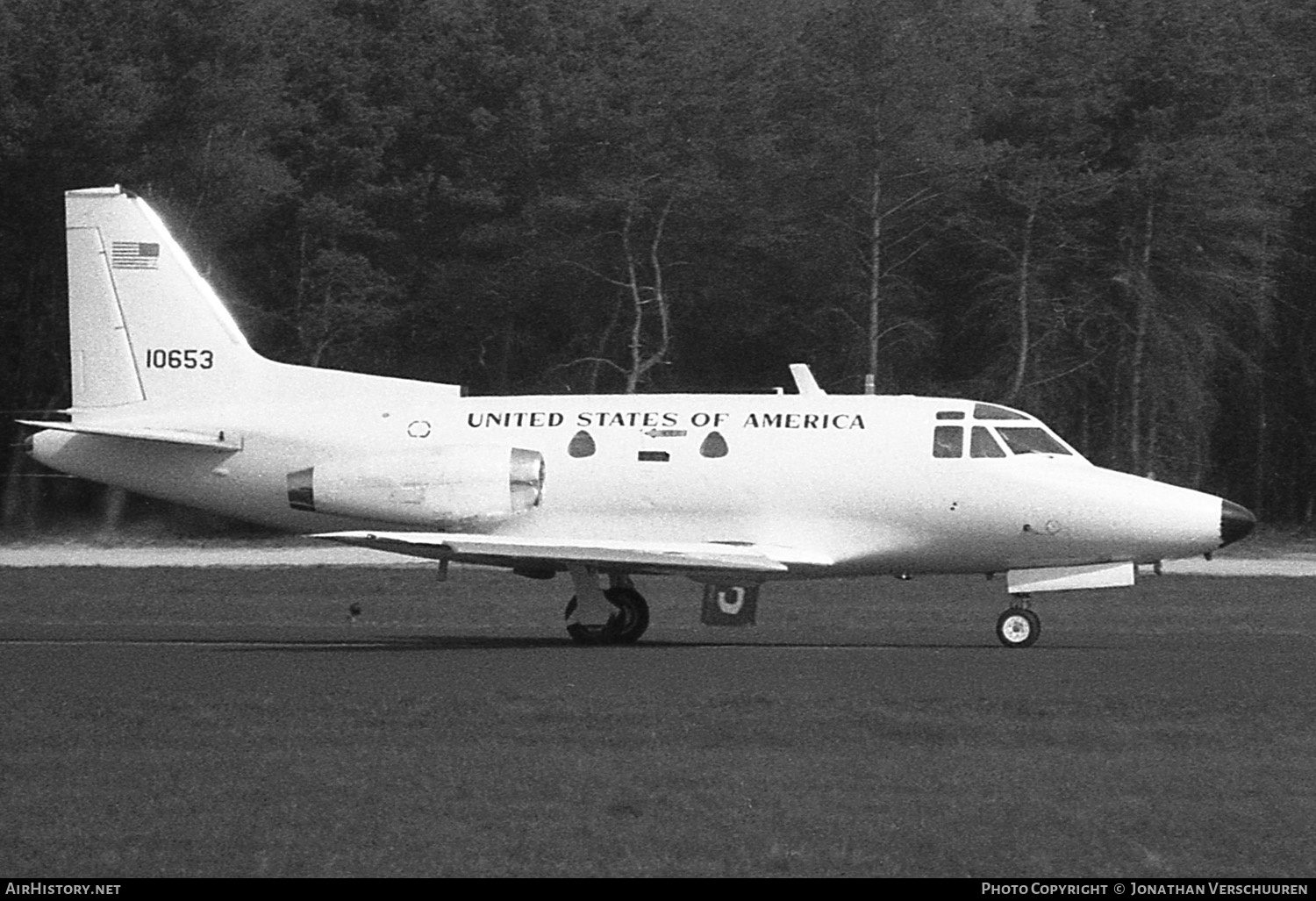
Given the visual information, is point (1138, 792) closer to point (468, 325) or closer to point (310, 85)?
point (468, 325)

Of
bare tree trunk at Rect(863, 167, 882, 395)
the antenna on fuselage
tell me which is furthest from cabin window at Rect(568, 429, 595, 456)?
bare tree trunk at Rect(863, 167, 882, 395)

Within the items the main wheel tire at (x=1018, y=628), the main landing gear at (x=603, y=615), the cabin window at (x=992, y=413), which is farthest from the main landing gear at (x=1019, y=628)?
the main landing gear at (x=603, y=615)

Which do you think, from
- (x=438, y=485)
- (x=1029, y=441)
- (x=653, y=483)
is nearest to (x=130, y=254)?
(x=438, y=485)

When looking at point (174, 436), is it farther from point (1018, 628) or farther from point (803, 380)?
point (1018, 628)

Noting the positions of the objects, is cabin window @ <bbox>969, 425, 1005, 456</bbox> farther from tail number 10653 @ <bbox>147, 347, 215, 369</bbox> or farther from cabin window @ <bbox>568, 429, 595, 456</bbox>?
tail number 10653 @ <bbox>147, 347, 215, 369</bbox>

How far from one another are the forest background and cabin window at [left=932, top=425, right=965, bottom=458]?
83.8 ft

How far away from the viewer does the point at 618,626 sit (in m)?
23.3

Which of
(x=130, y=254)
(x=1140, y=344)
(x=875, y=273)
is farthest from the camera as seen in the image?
(x=875, y=273)

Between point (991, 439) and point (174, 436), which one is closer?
point (991, 439)

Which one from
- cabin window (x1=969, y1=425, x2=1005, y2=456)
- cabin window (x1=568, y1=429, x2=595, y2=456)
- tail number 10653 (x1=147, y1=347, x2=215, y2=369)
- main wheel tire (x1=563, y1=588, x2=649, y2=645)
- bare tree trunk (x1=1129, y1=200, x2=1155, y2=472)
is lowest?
main wheel tire (x1=563, y1=588, x2=649, y2=645)

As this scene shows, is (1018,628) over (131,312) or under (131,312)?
under

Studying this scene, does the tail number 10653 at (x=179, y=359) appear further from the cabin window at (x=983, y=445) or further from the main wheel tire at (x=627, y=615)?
the cabin window at (x=983, y=445)

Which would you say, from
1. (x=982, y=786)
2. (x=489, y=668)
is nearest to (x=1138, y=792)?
(x=982, y=786)

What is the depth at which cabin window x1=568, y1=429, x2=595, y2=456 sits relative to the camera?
2348cm
